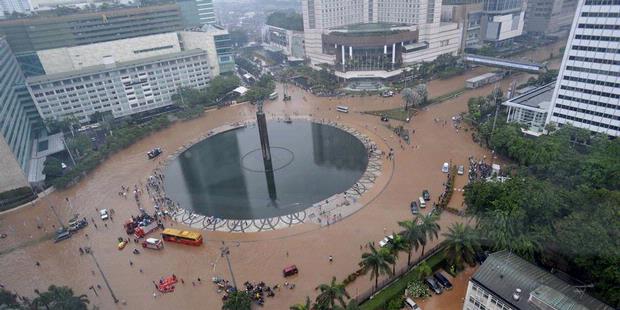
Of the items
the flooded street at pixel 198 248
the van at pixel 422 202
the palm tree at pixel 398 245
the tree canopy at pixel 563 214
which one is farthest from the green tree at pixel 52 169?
the tree canopy at pixel 563 214

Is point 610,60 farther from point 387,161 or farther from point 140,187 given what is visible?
point 140,187

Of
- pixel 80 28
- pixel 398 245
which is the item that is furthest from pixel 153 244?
pixel 80 28

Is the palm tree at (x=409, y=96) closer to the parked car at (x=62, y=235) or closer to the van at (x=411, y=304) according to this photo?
the van at (x=411, y=304)

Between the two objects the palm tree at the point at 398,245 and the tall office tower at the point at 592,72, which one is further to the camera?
the tall office tower at the point at 592,72

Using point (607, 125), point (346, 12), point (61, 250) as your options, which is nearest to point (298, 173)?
point (61, 250)

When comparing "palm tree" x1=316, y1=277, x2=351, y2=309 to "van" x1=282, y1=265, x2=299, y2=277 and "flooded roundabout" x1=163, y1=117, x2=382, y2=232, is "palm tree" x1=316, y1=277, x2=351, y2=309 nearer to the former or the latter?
"van" x1=282, y1=265, x2=299, y2=277

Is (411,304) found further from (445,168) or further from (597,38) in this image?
(597,38)
